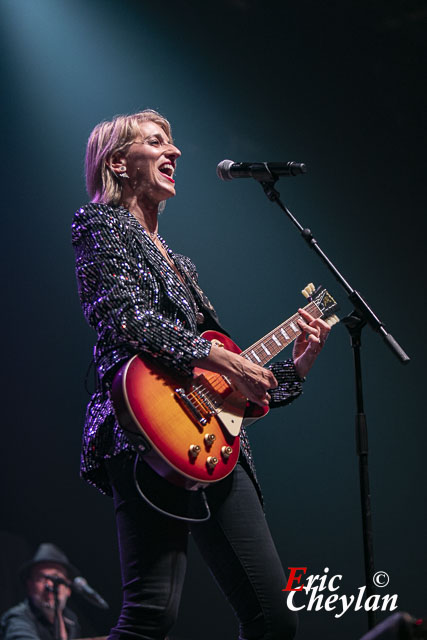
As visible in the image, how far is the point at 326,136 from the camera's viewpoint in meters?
3.94

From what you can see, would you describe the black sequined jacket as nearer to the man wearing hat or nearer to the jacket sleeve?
the jacket sleeve

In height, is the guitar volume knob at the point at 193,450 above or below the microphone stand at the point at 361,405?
above

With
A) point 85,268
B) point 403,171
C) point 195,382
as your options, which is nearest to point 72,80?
point 403,171

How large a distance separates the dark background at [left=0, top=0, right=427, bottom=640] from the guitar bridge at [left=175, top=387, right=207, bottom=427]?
6.71 feet

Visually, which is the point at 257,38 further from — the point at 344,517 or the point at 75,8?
the point at 344,517

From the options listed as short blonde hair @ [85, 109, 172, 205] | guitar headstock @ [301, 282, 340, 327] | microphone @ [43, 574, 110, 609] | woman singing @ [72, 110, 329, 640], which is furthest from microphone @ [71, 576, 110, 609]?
short blonde hair @ [85, 109, 172, 205]

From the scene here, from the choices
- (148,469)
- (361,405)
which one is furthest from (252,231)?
(148,469)

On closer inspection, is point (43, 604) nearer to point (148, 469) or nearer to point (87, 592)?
point (87, 592)

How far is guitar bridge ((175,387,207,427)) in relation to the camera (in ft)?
5.25

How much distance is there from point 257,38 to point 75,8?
45.3 inches

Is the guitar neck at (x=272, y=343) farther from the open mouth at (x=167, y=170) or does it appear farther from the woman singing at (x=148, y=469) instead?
the open mouth at (x=167, y=170)

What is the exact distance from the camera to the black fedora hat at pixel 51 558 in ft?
10.6

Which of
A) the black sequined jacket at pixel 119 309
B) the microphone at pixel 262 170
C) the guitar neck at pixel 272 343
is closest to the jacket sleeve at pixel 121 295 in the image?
the black sequined jacket at pixel 119 309

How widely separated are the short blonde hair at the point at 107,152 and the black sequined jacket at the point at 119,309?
19 centimetres
